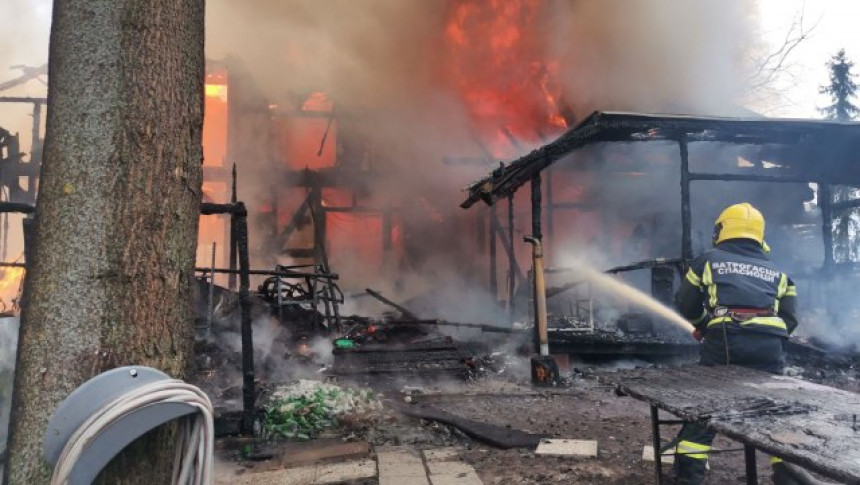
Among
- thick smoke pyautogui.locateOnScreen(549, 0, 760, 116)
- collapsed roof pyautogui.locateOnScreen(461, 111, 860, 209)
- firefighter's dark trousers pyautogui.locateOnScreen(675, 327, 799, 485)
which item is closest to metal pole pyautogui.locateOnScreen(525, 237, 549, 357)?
collapsed roof pyautogui.locateOnScreen(461, 111, 860, 209)

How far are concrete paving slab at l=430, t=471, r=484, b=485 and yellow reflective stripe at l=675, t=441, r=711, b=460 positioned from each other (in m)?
1.42

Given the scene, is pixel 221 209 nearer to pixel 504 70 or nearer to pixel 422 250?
pixel 422 250

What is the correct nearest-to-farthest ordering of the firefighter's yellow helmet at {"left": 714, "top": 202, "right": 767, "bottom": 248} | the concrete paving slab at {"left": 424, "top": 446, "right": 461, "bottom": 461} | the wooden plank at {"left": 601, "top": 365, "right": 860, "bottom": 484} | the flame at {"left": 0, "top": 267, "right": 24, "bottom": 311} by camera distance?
the wooden plank at {"left": 601, "top": 365, "right": 860, "bottom": 484} < the firefighter's yellow helmet at {"left": 714, "top": 202, "right": 767, "bottom": 248} < the concrete paving slab at {"left": 424, "top": 446, "right": 461, "bottom": 461} < the flame at {"left": 0, "top": 267, "right": 24, "bottom": 311}

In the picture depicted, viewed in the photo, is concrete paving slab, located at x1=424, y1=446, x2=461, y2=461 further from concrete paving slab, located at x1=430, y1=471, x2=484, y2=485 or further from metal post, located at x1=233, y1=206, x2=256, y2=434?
metal post, located at x1=233, y1=206, x2=256, y2=434

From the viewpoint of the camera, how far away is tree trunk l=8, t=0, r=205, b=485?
1.71 metres

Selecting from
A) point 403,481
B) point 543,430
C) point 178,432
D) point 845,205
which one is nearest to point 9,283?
point 403,481


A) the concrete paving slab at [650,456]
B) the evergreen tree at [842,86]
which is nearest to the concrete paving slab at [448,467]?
the concrete paving slab at [650,456]

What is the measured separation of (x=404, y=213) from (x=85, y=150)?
1373cm

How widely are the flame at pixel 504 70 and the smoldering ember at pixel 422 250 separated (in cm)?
9

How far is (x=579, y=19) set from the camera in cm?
1705

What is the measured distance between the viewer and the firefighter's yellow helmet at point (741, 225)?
13.4 feet

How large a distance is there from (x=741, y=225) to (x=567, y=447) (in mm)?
2324

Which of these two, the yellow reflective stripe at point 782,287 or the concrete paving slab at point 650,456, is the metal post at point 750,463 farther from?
the yellow reflective stripe at point 782,287

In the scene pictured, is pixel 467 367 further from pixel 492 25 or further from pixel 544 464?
pixel 492 25
